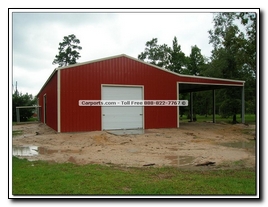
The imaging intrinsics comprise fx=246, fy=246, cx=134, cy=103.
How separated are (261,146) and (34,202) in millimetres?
3651

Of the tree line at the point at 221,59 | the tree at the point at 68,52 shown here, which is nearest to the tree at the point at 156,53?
the tree line at the point at 221,59

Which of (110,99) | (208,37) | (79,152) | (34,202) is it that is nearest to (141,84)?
(110,99)

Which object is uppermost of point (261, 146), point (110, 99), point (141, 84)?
point (141, 84)

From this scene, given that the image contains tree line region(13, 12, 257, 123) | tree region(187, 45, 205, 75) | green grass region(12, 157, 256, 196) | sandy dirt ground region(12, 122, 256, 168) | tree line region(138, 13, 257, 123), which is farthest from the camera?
tree region(187, 45, 205, 75)

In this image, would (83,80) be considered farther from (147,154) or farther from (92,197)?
(92,197)

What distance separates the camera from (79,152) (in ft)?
26.8

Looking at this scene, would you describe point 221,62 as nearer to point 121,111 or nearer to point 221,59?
point 221,59

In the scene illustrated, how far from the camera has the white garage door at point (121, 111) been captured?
44.3 ft

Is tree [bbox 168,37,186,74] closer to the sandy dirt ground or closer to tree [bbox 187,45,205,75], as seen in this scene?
tree [bbox 187,45,205,75]

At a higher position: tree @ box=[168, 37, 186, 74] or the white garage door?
tree @ box=[168, 37, 186, 74]

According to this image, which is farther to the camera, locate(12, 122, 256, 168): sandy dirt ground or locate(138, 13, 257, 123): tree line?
locate(138, 13, 257, 123): tree line

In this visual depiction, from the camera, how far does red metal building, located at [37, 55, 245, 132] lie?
12.5m

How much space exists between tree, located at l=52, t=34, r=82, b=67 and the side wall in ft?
90.6

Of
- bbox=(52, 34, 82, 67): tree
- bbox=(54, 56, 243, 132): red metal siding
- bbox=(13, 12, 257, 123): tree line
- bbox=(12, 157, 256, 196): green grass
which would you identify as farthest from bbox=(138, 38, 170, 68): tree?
bbox=(12, 157, 256, 196): green grass
